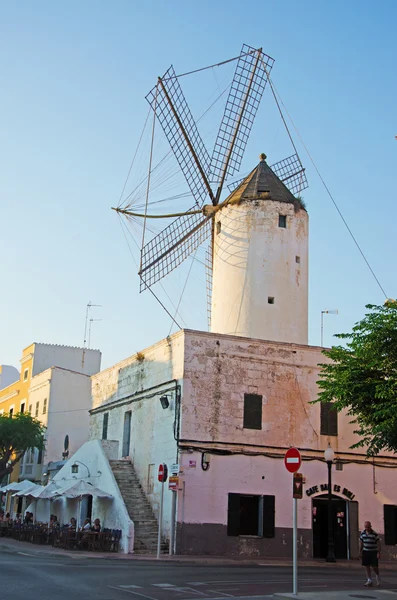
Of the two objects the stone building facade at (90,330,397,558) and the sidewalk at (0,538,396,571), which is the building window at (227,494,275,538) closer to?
the stone building facade at (90,330,397,558)

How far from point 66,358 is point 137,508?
28839 mm

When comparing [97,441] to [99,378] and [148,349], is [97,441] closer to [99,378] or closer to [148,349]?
[148,349]

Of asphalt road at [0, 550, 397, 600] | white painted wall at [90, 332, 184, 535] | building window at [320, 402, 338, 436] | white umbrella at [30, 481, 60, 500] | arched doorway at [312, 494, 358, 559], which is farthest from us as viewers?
white umbrella at [30, 481, 60, 500]

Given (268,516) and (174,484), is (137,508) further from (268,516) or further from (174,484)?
(268,516)

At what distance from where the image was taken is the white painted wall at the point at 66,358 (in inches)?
2191

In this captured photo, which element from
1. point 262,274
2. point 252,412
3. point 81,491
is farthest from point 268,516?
point 262,274

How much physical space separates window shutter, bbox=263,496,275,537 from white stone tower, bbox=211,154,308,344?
852cm

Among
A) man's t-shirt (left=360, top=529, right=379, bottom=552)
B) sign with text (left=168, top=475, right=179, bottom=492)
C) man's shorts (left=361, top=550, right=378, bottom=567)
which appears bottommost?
man's shorts (left=361, top=550, right=378, bottom=567)

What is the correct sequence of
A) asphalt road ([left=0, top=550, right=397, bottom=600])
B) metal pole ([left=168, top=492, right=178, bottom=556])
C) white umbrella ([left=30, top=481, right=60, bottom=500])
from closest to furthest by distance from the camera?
asphalt road ([left=0, top=550, right=397, bottom=600])
metal pole ([left=168, top=492, right=178, bottom=556])
white umbrella ([left=30, top=481, right=60, bottom=500])

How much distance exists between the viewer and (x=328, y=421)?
100 feet

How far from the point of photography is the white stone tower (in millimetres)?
35125

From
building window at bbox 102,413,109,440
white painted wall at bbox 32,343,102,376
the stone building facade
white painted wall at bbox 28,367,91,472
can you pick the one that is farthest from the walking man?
white painted wall at bbox 32,343,102,376

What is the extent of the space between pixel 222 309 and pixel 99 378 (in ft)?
26.9

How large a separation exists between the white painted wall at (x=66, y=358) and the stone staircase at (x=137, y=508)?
24.4 meters
